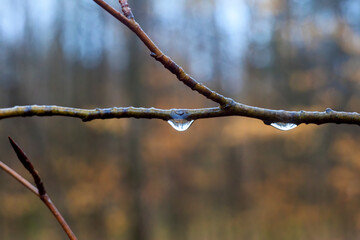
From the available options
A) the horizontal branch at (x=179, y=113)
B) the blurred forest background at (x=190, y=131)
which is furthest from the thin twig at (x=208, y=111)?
→ the blurred forest background at (x=190, y=131)

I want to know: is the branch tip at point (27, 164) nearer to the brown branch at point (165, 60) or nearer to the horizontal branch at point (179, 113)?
the horizontal branch at point (179, 113)

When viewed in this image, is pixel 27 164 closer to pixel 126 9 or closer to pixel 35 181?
pixel 35 181

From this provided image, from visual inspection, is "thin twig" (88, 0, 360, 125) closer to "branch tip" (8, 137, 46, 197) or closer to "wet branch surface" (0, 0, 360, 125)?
"wet branch surface" (0, 0, 360, 125)

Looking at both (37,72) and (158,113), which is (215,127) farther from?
(158,113)

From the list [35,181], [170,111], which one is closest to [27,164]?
[35,181]

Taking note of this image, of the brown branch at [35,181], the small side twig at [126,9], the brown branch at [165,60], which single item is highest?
the small side twig at [126,9]
